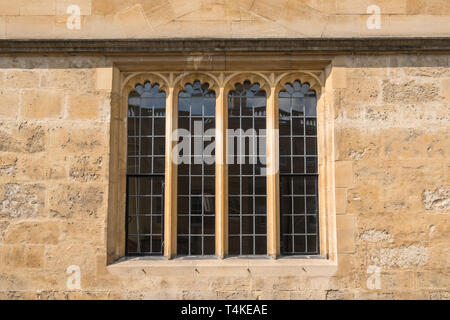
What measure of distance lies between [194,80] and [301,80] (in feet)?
4.92

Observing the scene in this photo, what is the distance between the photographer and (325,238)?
5.32 meters

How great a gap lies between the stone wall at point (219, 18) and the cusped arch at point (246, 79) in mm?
524

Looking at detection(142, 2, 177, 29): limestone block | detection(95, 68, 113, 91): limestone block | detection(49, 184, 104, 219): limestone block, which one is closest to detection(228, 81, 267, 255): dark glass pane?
detection(142, 2, 177, 29): limestone block

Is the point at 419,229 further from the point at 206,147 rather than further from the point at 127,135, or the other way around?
the point at 127,135

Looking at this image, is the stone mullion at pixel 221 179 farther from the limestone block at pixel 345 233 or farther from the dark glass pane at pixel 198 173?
the limestone block at pixel 345 233

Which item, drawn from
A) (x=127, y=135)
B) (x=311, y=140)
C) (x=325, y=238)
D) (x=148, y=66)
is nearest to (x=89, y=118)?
(x=127, y=135)

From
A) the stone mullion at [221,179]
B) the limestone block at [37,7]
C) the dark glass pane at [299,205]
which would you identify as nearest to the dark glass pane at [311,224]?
the dark glass pane at [299,205]

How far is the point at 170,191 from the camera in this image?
5.32 meters

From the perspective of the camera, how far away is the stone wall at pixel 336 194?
505 centimetres

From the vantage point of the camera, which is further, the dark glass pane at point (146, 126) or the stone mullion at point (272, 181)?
the dark glass pane at point (146, 126)

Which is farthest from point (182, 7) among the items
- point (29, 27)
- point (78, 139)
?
point (78, 139)

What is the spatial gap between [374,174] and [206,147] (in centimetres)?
223

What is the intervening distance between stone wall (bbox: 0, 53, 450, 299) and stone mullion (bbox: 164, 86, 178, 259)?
0.89 feet

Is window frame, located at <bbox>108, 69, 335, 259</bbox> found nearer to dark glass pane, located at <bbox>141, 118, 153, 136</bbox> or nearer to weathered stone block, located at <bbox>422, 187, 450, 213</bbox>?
dark glass pane, located at <bbox>141, 118, 153, 136</bbox>
